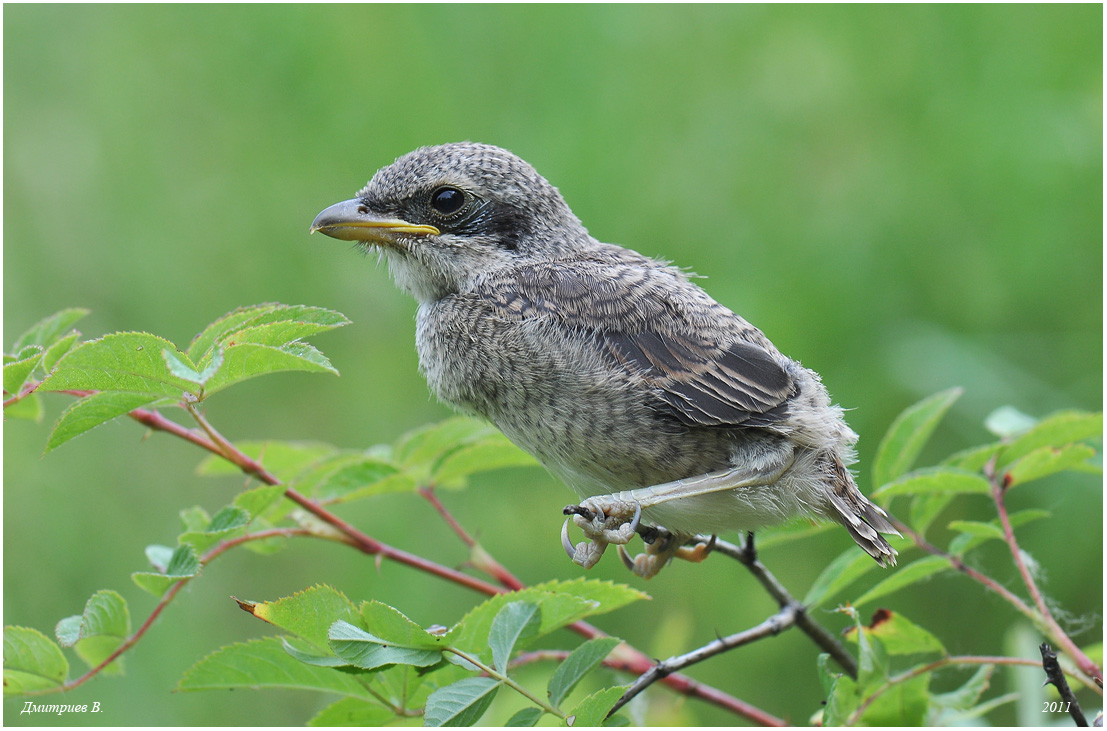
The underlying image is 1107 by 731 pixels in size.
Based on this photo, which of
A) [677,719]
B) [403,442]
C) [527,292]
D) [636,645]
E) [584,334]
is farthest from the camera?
[636,645]

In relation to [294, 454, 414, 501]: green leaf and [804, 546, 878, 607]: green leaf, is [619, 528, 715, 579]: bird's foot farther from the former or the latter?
[294, 454, 414, 501]: green leaf

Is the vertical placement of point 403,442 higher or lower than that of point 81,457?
higher

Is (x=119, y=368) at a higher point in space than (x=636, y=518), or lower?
higher

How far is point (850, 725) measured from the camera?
1.59m

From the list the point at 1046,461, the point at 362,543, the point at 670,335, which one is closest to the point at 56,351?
the point at 362,543

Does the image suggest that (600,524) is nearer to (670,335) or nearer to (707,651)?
(707,651)

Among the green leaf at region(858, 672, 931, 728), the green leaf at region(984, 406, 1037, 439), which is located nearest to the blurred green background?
the green leaf at region(984, 406, 1037, 439)

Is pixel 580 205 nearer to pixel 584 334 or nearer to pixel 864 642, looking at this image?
pixel 584 334

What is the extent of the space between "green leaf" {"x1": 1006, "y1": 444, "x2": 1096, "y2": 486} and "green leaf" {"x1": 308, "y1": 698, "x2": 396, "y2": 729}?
3.88ft

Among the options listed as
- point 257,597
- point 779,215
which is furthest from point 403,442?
point 779,215

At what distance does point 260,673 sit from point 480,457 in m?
0.61

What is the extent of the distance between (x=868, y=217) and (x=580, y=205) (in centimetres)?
107

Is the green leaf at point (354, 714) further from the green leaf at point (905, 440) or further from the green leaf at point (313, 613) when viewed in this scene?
the green leaf at point (905, 440)

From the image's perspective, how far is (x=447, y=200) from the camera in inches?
78.3
